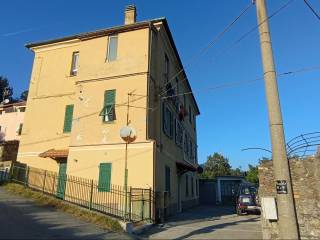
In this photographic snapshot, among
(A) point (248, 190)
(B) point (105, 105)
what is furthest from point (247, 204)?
(B) point (105, 105)

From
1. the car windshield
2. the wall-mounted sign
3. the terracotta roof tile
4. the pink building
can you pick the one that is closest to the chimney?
the terracotta roof tile

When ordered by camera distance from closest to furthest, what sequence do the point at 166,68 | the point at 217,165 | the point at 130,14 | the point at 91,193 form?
the point at 91,193
the point at 130,14
the point at 166,68
the point at 217,165

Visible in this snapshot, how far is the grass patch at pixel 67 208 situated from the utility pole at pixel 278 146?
19.2 feet

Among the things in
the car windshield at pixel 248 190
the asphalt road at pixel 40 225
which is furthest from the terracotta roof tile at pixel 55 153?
the car windshield at pixel 248 190

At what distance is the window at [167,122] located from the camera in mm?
18444

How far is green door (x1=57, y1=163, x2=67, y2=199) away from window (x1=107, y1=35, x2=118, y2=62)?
6571mm

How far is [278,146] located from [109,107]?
1022 cm

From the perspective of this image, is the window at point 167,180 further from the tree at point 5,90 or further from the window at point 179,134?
the tree at point 5,90

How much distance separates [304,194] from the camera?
8852 millimetres

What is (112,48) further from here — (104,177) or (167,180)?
(167,180)

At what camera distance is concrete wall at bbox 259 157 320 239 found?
8.62 meters

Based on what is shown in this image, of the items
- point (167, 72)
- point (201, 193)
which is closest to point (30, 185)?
point (167, 72)

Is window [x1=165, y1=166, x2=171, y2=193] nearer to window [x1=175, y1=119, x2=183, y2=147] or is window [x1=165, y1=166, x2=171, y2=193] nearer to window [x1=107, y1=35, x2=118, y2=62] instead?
window [x1=175, y1=119, x2=183, y2=147]

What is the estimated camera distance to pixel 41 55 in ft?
68.0
